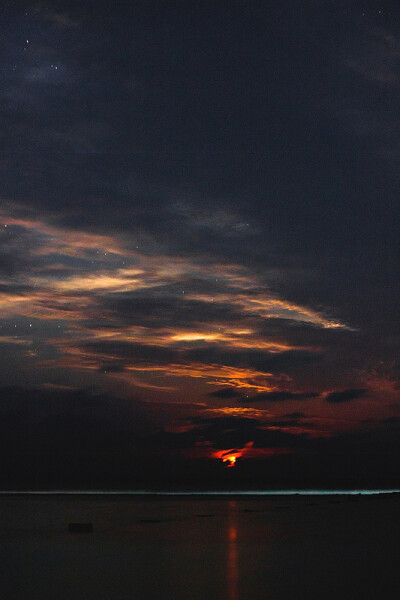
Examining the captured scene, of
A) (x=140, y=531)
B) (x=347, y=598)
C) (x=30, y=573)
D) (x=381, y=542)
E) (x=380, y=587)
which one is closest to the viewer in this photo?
(x=347, y=598)

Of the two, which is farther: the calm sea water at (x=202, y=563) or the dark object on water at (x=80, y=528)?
the dark object on water at (x=80, y=528)

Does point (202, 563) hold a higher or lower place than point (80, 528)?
lower

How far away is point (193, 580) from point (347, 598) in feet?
27.0

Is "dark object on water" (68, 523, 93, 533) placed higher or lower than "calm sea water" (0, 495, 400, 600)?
higher

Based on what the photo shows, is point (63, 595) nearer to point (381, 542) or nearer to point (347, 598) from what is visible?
point (347, 598)

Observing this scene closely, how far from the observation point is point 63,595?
111 ft

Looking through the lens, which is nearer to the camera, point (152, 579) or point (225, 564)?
point (152, 579)

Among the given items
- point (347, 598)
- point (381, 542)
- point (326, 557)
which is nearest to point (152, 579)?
point (347, 598)

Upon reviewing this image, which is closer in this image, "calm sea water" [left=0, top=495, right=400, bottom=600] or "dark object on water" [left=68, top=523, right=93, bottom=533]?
"calm sea water" [left=0, top=495, right=400, bottom=600]

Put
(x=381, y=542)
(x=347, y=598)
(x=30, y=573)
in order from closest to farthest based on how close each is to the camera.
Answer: (x=347, y=598) → (x=30, y=573) → (x=381, y=542)

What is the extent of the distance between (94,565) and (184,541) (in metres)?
16.4

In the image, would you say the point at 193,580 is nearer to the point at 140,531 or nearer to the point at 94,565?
the point at 94,565

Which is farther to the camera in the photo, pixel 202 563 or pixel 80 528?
pixel 80 528

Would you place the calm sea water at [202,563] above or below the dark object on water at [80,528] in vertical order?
below
